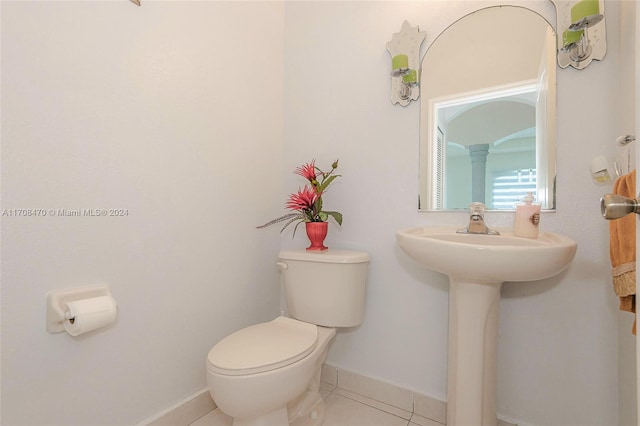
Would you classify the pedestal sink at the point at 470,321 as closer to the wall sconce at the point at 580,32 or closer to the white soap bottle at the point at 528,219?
the white soap bottle at the point at 528,219

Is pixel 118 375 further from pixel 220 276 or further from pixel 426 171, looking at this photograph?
pixel 426 171

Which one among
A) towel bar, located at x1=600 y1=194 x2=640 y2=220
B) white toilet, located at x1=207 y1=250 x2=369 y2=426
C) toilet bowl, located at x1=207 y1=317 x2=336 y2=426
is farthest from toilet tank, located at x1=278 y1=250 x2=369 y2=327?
towel bar, located at x1=600 y1=194 x2=640 y2=220

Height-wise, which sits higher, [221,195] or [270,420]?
[221,195]

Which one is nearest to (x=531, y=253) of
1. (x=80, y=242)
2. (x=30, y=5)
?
(x=80, y=242)

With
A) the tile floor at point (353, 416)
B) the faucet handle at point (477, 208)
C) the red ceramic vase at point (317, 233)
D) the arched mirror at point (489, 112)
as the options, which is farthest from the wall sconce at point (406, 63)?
the tile floor at point (353, 416)

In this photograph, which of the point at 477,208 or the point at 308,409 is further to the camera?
the point at 308,409

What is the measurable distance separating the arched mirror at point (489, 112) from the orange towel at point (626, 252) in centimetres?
34

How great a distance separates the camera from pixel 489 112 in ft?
4.26

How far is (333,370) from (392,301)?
1.72ft

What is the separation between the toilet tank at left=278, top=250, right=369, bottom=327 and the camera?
1.38 metres

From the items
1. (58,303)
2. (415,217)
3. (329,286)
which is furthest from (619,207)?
(58,303)

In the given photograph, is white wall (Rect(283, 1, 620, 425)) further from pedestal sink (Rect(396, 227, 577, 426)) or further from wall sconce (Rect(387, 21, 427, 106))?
pedestal sink (Rect(396, 227, 577, 426))

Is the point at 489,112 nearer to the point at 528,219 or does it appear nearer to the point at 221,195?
the point at 528,219

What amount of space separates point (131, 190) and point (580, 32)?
5.60ft
